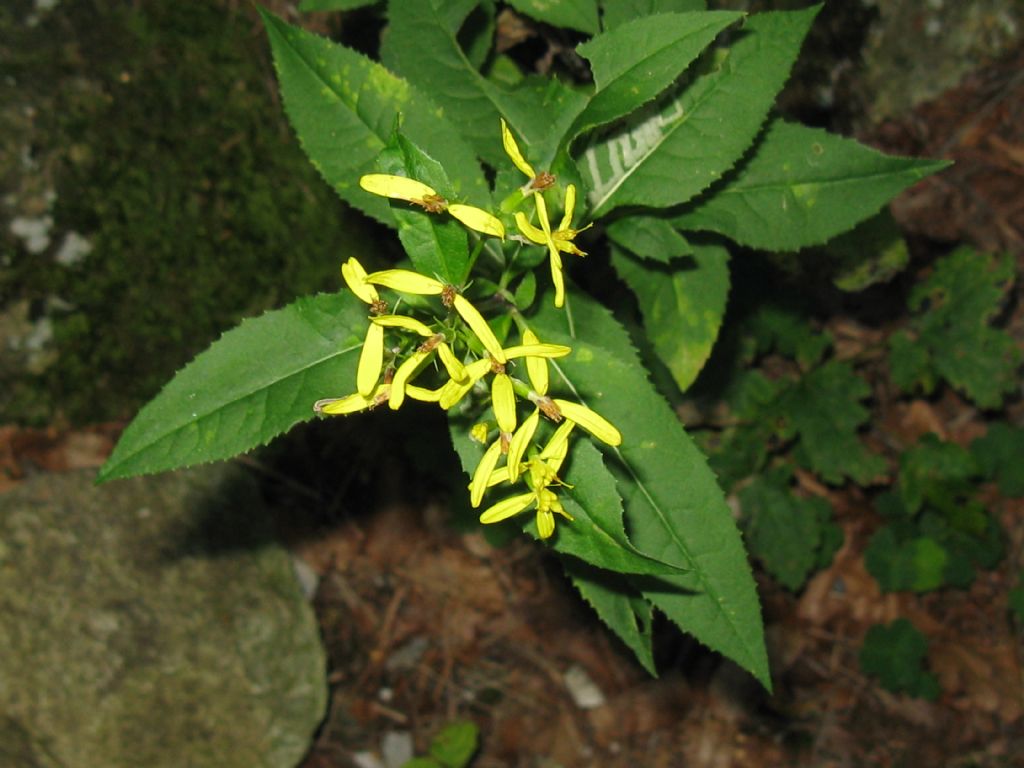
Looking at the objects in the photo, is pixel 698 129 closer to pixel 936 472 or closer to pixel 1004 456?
pixel 936 472

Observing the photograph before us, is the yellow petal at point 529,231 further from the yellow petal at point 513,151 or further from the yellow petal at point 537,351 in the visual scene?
the yellow petal at point 537,351

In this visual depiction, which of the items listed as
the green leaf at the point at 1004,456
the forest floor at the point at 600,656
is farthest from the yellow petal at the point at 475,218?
the green leaf at the point at 1004,456

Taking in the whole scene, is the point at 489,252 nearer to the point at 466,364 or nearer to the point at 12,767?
the point at 466,364

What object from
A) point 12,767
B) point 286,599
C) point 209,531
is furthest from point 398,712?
point 12,767

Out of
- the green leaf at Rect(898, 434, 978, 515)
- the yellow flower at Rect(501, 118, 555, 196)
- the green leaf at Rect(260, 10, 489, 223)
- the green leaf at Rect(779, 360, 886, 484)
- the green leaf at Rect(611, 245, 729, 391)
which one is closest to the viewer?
the yellow flower at Rect(501, 118, 555, 196)

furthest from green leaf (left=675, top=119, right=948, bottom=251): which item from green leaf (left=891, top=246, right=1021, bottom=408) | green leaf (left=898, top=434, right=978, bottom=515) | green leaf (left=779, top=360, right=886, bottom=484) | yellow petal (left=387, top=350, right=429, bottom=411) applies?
green leaf (left=898, top=434, right=978, bottom=515)

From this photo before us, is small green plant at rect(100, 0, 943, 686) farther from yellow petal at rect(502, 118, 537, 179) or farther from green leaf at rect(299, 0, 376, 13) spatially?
green leaf at rect(299, 0, 376, 13)
